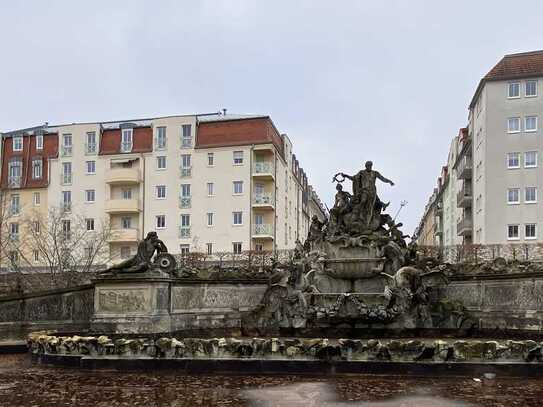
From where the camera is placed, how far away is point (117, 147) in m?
62.0

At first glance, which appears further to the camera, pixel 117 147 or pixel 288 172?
pixel 288 172

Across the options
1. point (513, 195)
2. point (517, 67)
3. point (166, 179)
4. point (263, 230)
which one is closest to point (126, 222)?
point (166, 179)

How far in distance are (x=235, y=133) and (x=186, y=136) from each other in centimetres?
498

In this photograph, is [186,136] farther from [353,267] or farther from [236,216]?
[353,267]

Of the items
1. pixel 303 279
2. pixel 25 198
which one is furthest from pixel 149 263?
pixel 25 198

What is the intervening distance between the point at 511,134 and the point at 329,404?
4612 centimetres

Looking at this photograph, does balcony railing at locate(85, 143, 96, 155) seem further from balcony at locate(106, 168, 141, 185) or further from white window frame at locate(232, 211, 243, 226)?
white window frame at locate(232, 211, 243, 226)

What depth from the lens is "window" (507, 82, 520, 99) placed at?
5041cm

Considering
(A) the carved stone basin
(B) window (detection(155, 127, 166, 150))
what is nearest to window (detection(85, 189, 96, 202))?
(B) window (detection(155, 127, 166, 150))

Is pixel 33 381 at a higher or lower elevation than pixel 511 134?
lower

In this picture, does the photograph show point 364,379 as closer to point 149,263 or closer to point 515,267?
point 149,263

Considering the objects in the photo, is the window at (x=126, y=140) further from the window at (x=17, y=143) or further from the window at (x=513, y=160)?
the window at (x=513, y=160)

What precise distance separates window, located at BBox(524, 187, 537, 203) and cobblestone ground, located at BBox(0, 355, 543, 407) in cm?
4218

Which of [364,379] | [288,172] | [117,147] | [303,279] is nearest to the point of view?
[364,379]
